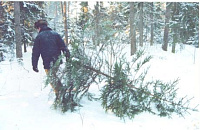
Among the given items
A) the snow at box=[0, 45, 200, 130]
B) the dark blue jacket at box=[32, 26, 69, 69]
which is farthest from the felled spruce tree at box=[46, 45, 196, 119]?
the dark blue jacket at box=[32, 26, 69, 69]

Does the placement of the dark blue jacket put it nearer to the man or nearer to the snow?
the man

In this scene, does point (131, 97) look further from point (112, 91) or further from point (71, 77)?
point (71, 77)

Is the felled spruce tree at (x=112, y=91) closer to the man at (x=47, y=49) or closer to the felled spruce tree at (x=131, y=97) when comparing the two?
the felled spruce tree at (x=131, y=97)

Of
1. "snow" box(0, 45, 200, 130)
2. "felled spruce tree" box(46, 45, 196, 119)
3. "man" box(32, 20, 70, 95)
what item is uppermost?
"man" box(32, 20, 70, 95)

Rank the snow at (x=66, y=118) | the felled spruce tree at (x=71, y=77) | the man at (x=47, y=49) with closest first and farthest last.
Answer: the snow at (x=66, y=118) → the felled spruce tree at (x=71, y=77) → the man at (x=47, y=49)

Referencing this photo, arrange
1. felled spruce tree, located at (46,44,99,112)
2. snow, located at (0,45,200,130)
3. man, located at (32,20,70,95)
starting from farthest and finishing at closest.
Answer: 1. man, located at (32,20,70,95)
2. felled spruce tree, located at (46,44,99,112)
3. snow, located at (0,45,200,130)

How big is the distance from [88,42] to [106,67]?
74 cm

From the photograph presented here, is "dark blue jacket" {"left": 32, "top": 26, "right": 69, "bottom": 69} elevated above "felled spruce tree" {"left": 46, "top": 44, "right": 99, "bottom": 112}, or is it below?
above

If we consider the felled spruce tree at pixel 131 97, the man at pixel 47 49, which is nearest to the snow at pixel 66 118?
the felled spruce tree at pixel 131 97

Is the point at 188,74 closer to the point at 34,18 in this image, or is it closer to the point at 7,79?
the point at 7,79

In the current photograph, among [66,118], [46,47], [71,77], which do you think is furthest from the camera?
[46,47]

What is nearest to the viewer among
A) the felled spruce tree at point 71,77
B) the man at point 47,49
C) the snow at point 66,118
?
the snow at point 66,118

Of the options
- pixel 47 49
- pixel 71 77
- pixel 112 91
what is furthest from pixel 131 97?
pixel 47 49

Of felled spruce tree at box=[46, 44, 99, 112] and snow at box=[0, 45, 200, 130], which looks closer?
snow at box=[0, 45, 200, 130]
